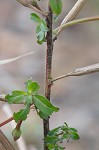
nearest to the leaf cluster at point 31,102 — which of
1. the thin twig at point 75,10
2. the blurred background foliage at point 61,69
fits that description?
the thin twig at point 75,10

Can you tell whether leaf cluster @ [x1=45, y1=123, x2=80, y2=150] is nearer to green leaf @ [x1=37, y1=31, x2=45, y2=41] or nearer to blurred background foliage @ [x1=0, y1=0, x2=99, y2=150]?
green leaf @ [x1=37, y1=31, x2=45, y2=41]

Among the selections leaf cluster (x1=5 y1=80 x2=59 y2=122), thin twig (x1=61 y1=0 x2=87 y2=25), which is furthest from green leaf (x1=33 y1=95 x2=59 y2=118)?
thin twig (x1=61 y1=0 x2=87 y2=25)

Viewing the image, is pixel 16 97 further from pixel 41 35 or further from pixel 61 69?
pixel 61 69

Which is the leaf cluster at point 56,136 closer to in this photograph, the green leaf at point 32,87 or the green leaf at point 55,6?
the green leaf at point 32,87

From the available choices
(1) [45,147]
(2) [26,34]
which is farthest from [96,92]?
(1) [45,147]

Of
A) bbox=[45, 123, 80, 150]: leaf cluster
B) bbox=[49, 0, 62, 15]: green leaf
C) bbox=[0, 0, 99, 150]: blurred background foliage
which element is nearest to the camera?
bbox=[49, 0, 62, 15]: green leaf

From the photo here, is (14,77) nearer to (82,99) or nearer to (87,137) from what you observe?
(82,99)

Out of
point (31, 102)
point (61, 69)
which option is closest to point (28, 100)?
point (31, 102)
